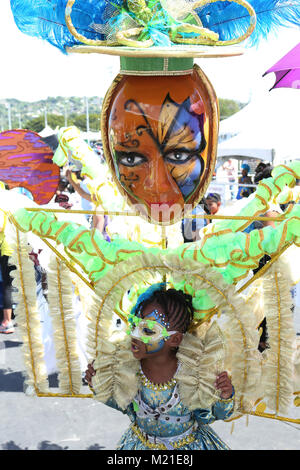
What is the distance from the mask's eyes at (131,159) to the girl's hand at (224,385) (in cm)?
77

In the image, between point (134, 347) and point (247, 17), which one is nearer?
point (247, 17)

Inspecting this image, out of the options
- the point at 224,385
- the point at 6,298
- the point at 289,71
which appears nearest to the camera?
the point at 224,385

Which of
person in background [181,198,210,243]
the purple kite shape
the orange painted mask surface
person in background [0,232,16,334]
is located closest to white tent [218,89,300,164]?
the purple kite shape

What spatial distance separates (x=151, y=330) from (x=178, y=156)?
23.8 inches

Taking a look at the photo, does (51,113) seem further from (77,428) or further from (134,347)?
(134,347)

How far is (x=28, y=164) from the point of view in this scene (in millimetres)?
2354

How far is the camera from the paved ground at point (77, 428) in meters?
3.00

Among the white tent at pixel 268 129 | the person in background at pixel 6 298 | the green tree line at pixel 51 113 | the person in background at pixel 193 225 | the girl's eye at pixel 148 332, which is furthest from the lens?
the green tree line at pixel 51 113

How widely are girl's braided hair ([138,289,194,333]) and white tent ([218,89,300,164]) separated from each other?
4.59 metres

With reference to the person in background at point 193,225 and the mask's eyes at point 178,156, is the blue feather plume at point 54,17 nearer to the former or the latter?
the mask's eyes at point 178,156

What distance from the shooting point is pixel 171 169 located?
1.50 meters

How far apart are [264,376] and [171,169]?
2.47 ft

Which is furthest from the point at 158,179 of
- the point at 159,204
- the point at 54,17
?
the point at 54,17

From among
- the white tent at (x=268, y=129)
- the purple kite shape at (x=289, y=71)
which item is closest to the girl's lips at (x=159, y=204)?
the purple kite shape at (x=289, y=71)
